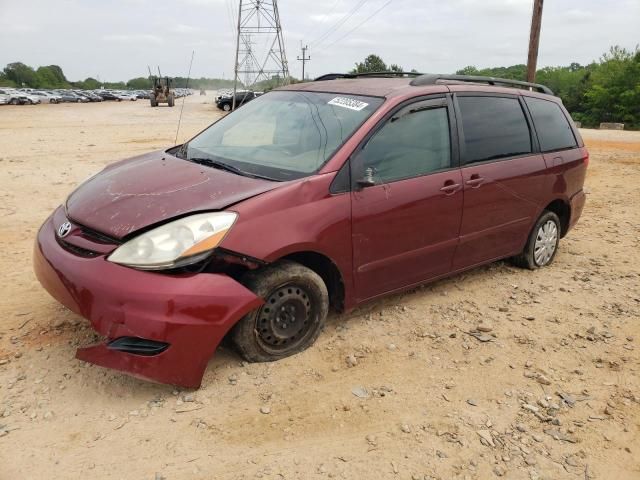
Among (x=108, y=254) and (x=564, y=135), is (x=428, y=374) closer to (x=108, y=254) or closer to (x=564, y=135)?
(x=108, y=254)

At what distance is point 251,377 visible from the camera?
296cm

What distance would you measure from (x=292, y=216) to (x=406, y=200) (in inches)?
35.3

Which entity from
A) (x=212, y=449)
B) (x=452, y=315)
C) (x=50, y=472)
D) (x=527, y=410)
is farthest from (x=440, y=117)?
(x=50, y=472)

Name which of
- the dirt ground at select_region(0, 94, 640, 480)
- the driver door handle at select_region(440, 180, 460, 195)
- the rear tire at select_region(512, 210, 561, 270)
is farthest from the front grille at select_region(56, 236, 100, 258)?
the rear tire at select_region(512, 210, 561, 270)

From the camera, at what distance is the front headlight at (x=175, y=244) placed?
2621 millimetres

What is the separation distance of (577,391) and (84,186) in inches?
128

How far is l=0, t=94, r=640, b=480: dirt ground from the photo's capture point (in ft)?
7.83

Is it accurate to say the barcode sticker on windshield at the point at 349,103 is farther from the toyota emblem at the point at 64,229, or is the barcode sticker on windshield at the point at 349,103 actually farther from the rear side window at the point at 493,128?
the toyota emblem at the point at 64,229

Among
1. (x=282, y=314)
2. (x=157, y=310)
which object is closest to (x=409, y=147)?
(x=282, y=314)

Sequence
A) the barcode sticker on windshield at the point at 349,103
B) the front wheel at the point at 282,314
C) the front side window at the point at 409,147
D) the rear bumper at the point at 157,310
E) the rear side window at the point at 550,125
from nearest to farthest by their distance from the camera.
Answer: the rear bumper at the point at 157,310 → the front wheel at the point at 282,314 → the front side window at the point at 409,147 → the barcode sticker on windshield at the point at 349,103 → the rear side window at the point at 550,125

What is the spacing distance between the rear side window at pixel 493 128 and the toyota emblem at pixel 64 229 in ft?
8.78

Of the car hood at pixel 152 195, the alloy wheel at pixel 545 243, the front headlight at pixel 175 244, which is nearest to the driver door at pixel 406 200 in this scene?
the car hood at pixel 152 195

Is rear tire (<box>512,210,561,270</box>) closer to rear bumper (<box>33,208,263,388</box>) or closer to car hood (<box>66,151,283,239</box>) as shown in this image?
car hood (<box>66,151,283,239</box>)

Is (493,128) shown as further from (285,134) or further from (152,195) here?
(152,195)
